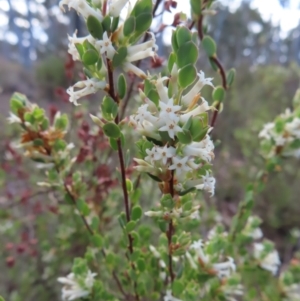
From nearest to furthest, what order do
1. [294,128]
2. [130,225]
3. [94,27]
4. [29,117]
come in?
[94,27] → [130,225] → [29,117] → [294,128]

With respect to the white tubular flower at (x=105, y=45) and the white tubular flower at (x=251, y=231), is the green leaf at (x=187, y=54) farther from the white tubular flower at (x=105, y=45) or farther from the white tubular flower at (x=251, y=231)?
the white tubular flower at (x=251, y=231)

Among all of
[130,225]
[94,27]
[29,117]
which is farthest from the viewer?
[29,117]

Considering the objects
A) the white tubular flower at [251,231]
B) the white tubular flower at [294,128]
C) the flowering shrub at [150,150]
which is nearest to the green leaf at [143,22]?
the flowering shrub at [150,150]

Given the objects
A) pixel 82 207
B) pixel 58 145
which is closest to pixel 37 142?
pixel 58 145

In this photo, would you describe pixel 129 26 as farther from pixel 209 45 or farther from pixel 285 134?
pixel 285 134

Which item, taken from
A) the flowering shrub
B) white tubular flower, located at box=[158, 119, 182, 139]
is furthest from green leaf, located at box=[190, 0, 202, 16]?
white tubular flower, located at box=[158, 119, 182, 139]
